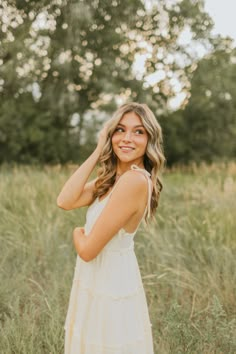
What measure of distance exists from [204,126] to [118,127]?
63.0ft

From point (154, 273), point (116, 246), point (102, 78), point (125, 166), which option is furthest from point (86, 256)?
point (102, 78)

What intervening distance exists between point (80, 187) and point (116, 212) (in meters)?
0.32

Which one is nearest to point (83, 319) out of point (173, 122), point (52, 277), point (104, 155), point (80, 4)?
point (104, 155)

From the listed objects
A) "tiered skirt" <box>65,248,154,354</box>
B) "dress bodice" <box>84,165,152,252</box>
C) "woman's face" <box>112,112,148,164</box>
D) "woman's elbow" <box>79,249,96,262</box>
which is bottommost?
"tiered skirt" <box>65,248,154,354</box>

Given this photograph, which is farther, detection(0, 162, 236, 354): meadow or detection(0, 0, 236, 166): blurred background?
detection(0, 0, 236, 166): blurred background

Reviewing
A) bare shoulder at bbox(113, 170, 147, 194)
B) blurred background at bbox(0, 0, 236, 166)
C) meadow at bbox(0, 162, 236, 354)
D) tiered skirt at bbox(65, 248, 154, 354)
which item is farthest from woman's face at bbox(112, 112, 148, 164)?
blurred background at bbox(0, 0, 236, 166)

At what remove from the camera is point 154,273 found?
4250 mm

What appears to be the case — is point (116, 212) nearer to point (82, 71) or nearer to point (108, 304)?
point (108, 304)

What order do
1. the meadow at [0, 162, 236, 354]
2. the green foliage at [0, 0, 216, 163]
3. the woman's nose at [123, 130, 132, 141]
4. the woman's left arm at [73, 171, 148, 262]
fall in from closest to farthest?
the woman's left arm at [73, 171, 148, 262], the woman's nose at [123, 130, 132, 141], the meadow at [0, 162, 236, 354], the green foliage at [0, 0, 216, 163]

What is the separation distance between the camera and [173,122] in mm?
20297

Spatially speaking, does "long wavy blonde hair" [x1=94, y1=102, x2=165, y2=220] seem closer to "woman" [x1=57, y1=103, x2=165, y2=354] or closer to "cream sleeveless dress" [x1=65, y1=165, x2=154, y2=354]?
"woman" [x1=57, y1=103, x2=165, y2=354]

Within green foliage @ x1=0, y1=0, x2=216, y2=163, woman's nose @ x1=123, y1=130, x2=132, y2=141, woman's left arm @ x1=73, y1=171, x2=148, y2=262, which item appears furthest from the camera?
green foliage @ x1=0, y1=0, x2=216, y2=163

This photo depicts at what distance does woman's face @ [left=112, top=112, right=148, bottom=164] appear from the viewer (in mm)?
2092

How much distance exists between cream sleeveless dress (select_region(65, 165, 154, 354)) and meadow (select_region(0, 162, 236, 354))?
80cm
